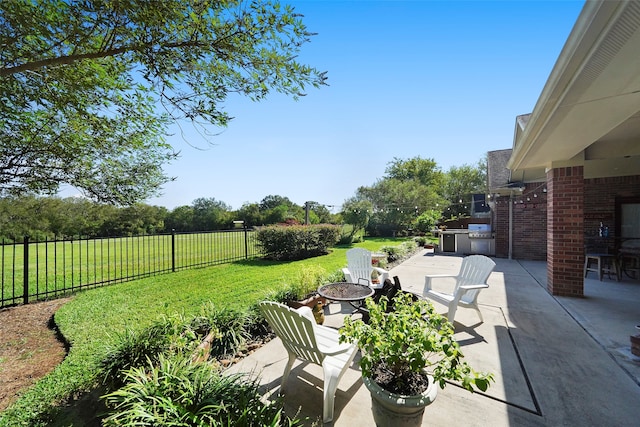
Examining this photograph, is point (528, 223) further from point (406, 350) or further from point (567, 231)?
point (406, 350)

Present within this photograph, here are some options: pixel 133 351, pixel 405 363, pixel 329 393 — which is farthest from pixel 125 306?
pixel 405 363

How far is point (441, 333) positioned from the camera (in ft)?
5.59

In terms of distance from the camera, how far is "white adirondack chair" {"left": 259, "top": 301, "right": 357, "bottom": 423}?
2.12 metres

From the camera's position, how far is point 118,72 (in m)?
2.75

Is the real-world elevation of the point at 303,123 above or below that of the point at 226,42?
above

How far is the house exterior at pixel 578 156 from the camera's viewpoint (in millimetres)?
1991

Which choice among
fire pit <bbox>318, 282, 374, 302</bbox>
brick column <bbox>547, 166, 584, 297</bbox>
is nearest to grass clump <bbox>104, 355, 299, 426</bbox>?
fire pit <bbox>318, 282, 374, 302</bbox>

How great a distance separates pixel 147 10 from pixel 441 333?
330 centimetres

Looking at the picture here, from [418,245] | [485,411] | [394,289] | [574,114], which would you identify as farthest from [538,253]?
[485,411]

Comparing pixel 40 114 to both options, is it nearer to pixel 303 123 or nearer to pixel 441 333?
pixel 441 333

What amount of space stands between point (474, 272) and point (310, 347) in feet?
11.6

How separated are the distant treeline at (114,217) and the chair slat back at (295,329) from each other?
361cm

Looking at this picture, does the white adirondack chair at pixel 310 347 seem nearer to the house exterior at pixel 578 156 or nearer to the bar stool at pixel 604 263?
the house exterior at pixel 578 156

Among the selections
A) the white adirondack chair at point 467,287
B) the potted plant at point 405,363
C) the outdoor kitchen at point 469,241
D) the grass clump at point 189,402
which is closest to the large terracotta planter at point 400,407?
the potted plant at point 405,363
